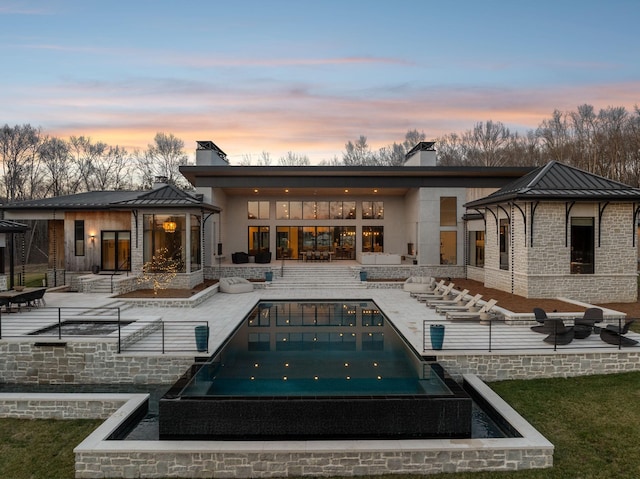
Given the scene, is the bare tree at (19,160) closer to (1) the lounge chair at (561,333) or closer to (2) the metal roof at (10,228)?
(2) the metal roof at (10,228)

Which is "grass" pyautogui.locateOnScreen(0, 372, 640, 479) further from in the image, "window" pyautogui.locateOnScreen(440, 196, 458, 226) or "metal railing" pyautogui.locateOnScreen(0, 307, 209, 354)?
"window" pyautogui.locateOnScreen(440, 196, 458, 226)

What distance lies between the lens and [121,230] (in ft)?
71.1

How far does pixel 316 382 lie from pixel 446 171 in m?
18.3

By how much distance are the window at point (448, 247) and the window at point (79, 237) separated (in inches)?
795

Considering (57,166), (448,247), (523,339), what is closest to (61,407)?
(523,339)

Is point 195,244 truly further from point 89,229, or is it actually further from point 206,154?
point 206,154

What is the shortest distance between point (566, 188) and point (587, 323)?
7.37 meters

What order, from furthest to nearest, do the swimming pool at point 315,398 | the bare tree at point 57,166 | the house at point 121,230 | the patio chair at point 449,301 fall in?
the bare tree at point 57,166 < the house at point 121,230 < the patio chair at point 449,301 < the swimming pool at point 315,398

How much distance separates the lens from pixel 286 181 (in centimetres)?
2425

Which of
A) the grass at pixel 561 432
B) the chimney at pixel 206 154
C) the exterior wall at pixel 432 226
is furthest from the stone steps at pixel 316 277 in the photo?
the grass at pixel 561 432

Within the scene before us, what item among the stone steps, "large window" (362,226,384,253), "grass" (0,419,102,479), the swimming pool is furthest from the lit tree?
"large window" (362,226,384,253)

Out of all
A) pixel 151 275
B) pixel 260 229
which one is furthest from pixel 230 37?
pixel 260 229

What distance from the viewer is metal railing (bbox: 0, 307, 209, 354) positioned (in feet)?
33.3

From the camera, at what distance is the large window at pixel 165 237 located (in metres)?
19.1
